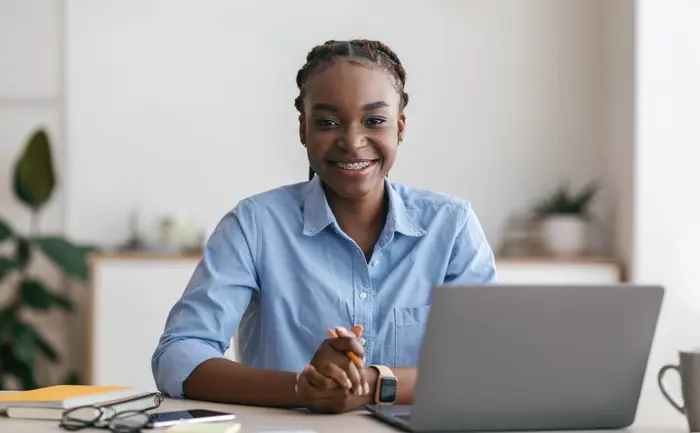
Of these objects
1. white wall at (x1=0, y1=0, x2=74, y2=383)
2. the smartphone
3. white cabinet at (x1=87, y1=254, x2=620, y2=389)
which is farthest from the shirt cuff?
white wall at (x1=0, y1=0, x2=74, y2=383)

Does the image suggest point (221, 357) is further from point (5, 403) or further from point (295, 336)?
point (5, 403)

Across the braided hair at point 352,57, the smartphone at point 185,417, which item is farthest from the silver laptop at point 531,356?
the braided hair at point 352,57

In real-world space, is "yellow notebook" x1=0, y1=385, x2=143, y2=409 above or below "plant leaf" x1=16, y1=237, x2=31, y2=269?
below

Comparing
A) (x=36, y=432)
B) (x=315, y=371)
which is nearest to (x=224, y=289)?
(x=315, y=371)

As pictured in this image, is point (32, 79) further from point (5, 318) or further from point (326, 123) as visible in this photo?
point (326, 123)

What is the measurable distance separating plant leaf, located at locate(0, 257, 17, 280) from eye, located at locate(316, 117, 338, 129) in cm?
265

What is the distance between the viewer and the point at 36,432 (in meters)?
1.36

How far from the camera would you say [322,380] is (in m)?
1.52

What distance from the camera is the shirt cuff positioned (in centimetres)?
174

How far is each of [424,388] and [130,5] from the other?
3545mm

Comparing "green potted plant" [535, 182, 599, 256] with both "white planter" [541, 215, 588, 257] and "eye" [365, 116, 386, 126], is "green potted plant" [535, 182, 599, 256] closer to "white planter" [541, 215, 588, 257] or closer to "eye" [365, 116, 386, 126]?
"white planter" [541, 215, 588, 257]

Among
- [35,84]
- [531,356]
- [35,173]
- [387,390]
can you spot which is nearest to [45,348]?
[35,173]

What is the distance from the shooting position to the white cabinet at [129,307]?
4082mm

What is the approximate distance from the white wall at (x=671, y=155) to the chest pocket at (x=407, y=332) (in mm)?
2341
